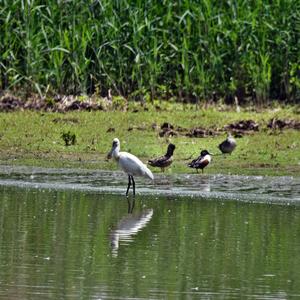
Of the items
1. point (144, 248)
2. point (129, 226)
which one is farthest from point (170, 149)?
point (144, 248)

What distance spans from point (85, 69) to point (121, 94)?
0.77m

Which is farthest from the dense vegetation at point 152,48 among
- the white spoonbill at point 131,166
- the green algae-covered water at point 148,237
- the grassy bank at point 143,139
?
the white spoonbill at point 131,166

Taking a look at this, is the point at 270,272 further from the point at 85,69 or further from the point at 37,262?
the point at 85,69

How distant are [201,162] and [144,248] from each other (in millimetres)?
6685

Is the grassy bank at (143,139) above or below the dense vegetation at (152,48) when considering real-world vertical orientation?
below

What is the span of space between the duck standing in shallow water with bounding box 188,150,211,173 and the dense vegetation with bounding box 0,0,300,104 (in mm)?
4846

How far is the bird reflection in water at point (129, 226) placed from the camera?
11445 millimetres

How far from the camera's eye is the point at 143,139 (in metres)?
19.7

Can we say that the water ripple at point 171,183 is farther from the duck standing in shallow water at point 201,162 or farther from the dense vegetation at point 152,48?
the dense vegetation at point 152,48

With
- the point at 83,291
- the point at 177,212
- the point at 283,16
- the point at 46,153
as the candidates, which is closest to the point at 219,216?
the point at 177,212

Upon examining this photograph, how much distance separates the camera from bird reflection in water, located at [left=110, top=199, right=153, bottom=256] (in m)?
11.4

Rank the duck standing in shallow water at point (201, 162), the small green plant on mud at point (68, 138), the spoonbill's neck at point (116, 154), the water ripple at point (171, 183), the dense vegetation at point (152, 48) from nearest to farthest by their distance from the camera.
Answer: the water ripple at point (171, 183)
the spoonbill's neck at point (116, 154)
the duck standing in shallow water at point (201, 162)
the small green plant on mud at point (68, 138)
the dense vegetation at point (152, 48)

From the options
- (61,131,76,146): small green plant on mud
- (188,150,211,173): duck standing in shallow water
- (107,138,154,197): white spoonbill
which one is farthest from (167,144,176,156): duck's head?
(61,131,76,146): small green plant on mud

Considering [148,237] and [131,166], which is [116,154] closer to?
[131,166]
